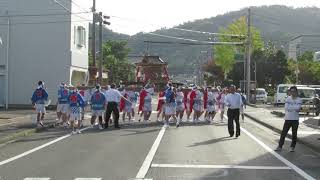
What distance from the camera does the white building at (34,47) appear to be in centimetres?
3928

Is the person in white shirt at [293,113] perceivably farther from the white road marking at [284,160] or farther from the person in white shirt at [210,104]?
the person in white shirt at [210,104]

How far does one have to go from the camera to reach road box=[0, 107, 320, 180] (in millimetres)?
11922

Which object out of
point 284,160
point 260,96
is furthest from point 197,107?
Answer: point 260,96

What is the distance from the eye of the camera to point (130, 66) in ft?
347

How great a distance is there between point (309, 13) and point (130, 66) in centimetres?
5411

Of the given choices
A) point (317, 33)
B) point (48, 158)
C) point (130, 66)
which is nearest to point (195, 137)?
point (48, 158)

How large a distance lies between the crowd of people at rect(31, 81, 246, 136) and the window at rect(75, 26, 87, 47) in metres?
12.9

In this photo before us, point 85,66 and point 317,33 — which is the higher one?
point 317,33

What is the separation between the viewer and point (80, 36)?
42844mm

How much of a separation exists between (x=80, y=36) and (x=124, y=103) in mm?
16720

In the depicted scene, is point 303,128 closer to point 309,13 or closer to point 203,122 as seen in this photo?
point 203,122

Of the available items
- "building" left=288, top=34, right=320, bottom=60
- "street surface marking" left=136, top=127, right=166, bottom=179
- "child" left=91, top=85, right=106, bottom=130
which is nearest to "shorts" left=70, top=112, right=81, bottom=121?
"child" left=91, top=85, right=106, bottom=130

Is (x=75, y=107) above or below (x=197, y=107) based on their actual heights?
above

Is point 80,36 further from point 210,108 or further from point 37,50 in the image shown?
point 210,108
